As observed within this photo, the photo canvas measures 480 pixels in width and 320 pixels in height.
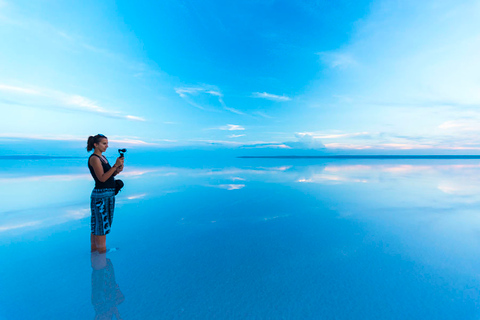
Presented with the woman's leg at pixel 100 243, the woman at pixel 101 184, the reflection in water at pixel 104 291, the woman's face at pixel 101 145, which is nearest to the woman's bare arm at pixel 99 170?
the woman at pixel 101 184

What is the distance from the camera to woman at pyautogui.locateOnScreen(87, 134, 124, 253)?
304 centimetres

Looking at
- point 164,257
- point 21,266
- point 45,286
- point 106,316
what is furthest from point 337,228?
point 21,266

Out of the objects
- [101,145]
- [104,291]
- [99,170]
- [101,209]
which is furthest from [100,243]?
[101,145]

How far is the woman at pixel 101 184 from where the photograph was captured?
3.04 metres

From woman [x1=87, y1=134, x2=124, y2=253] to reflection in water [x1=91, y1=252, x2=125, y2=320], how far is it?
444 mm

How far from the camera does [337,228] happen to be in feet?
15.9

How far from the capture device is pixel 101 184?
3176 millimetres

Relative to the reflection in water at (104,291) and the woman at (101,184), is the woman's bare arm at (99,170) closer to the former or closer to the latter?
the woman at (101,184)

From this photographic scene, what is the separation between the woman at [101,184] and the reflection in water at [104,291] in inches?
17.5

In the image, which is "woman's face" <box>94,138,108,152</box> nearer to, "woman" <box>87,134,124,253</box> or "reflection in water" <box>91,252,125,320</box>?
"woman" <box>87,134,124,253</box>

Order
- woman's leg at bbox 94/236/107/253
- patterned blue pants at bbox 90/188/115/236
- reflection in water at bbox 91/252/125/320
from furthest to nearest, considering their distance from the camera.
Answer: woman's leg at bbox 94/236/107/253 → patterned blue pants at bbox 90/188/115/236 → reflection in water at bbox 91/252/125/320

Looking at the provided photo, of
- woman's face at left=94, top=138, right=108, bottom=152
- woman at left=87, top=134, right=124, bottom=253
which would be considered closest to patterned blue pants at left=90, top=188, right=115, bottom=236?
woman at left=87, top=134, right=124, bottom=253

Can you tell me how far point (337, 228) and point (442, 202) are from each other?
538 centimetres

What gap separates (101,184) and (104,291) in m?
1.47
